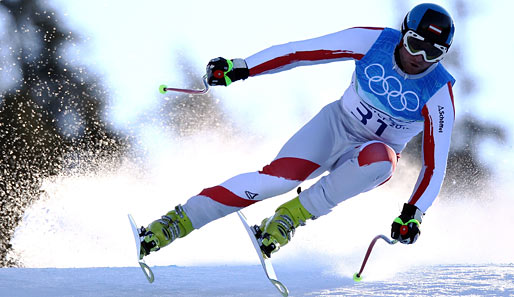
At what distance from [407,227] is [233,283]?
1.34 meters

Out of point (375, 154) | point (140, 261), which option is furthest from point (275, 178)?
point (140, 261)

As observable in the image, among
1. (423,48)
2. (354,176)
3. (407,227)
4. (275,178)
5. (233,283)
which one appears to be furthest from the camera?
(233,283)

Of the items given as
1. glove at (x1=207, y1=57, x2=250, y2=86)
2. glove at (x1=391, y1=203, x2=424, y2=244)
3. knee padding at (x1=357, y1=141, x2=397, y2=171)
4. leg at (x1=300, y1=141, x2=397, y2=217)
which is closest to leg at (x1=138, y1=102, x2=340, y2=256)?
leg at (x1=300, y1=141, x2=397, y2=217)

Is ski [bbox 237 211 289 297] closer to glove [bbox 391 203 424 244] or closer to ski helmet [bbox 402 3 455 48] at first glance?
glove [bbox 391 203 424 244]

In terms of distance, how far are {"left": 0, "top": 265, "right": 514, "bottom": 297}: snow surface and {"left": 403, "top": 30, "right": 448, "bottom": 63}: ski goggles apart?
4.71 feet

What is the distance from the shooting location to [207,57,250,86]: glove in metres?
3.88

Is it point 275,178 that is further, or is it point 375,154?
point 275,178

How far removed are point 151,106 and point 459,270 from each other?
1364cm

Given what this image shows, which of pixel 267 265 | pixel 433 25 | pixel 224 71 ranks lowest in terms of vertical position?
pixel 267 265

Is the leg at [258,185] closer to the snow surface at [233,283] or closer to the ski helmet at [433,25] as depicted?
the snow surface at [233,283]

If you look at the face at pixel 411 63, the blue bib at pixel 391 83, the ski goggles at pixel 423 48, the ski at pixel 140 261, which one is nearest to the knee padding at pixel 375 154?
the blue bib at pixel 391 83

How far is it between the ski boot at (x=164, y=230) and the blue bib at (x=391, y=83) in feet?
4.77

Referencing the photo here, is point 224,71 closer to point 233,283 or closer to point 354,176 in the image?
point 354,176

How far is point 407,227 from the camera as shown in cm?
363
